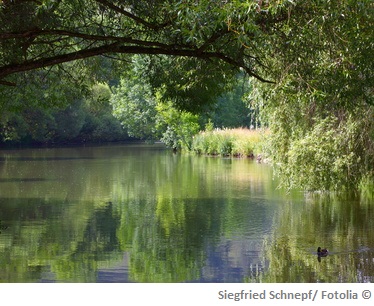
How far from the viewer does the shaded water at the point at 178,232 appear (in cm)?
1176

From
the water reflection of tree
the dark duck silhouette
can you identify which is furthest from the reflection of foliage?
the dark duck silhouette

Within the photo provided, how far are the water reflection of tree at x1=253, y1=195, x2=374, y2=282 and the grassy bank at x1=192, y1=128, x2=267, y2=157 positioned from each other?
19.0 metres

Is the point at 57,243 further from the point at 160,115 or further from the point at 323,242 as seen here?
the point at 160,115

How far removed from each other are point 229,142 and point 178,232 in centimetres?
2685

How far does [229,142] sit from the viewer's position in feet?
139

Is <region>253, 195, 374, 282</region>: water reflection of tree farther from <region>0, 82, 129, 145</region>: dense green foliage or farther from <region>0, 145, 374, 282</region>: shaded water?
<region>0, 82, 129, 145</region>: dense green foliage

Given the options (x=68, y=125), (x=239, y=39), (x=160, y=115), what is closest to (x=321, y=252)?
(x=239, y=39)

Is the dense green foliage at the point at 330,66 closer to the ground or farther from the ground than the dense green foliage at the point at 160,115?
closer to the ground

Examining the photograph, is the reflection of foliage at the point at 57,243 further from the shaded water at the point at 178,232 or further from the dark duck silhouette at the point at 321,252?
the dark duck silhouette at the point at 321,252

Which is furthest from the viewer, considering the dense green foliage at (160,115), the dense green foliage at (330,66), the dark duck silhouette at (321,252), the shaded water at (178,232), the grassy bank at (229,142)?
the dense green foliage at (160,115)

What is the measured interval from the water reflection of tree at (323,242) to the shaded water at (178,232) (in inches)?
0.7

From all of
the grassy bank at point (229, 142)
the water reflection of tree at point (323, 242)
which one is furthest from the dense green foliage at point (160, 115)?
the water reflection of tree at point (323, 242)

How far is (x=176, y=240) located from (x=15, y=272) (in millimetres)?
3837

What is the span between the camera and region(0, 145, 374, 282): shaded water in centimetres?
1176
